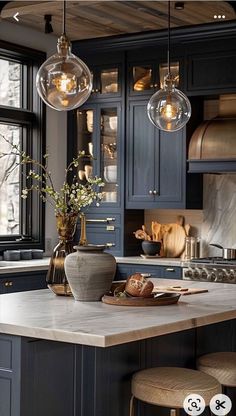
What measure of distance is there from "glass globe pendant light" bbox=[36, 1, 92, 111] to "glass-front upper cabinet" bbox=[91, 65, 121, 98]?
11.3ft

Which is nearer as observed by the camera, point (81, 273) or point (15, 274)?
point (81, 273)

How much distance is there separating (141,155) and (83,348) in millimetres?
3662

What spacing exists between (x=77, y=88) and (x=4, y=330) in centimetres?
116

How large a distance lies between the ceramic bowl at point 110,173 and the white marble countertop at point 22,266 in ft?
3.11

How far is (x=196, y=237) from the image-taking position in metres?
7.00

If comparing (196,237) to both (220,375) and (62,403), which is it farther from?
(62,403)

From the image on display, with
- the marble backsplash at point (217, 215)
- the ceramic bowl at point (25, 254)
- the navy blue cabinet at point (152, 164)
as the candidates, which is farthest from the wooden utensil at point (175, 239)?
the ceramic bowl at point (25, 254)

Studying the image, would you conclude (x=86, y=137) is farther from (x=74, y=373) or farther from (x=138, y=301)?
(x=74, y=373)

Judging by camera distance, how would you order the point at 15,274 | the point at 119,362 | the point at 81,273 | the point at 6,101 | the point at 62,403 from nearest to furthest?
the point at 62,403 < the point at 119,362 < the point at 81,273 < the point at 15,274 < the point at 6,101

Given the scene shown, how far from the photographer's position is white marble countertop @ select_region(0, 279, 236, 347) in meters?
2.99

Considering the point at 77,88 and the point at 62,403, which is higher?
the point at 77,88

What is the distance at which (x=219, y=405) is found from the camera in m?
3.49

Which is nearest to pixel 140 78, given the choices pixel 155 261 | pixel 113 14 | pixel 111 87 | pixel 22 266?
pixel 111 87

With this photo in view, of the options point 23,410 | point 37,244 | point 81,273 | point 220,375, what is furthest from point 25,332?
point 37,244
